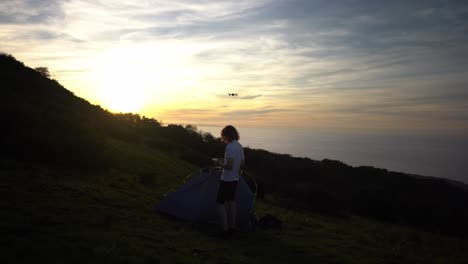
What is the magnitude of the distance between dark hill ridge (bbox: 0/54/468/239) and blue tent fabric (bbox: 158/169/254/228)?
7013 mm

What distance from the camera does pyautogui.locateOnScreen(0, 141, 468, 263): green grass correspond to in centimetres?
710

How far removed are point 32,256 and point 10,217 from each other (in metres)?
2.54

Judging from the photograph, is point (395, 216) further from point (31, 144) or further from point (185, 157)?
point (31, 144)

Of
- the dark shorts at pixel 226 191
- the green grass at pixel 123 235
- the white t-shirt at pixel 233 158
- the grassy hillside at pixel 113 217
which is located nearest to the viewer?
the green grass at pixel 123 235

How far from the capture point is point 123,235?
857 centimetres

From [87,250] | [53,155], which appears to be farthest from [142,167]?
[87,250]

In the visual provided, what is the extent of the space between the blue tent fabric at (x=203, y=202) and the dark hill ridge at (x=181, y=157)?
7.01 meters

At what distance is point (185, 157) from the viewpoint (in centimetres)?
3291

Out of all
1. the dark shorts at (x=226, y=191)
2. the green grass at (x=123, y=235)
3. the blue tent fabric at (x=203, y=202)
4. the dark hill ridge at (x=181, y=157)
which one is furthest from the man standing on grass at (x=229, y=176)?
the dark hill ridge at (x=181, y=157)

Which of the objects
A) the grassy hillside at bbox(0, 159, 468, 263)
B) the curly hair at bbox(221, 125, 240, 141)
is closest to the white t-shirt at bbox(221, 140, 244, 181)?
the curly hair at bbox(221, 125, 240, 141)

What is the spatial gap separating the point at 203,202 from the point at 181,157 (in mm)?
21306

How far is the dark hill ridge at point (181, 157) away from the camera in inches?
663

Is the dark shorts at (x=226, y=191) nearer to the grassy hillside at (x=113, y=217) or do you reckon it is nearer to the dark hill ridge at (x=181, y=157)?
the grassy hillside at (x=113, y=217)

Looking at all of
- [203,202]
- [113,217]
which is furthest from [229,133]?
[113,217]
